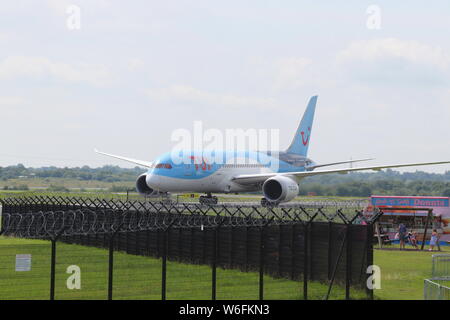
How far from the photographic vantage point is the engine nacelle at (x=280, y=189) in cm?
4756

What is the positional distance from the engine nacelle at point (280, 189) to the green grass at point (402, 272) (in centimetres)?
1458

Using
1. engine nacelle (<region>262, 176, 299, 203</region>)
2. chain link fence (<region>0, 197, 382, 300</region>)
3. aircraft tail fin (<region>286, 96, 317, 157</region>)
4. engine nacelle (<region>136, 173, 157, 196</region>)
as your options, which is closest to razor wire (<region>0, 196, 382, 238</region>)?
chain link fence (<region>0, 197, 382, 300</region>)

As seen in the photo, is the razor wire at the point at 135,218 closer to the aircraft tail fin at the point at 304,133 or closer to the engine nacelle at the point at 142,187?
the engine nacelle at the point at 142,187

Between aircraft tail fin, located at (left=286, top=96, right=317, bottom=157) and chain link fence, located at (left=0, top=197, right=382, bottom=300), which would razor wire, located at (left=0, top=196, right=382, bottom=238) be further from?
aircraft tail fin, located at (left=286, top=96, right=317, bottom=157)

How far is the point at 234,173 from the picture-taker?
5309 cm

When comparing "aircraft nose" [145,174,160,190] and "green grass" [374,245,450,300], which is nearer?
"green grass" [374,245,450,300]

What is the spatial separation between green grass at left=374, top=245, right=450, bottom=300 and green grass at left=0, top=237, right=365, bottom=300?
2.03m

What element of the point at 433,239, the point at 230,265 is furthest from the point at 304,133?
the point at 230,265

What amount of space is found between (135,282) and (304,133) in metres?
48.1

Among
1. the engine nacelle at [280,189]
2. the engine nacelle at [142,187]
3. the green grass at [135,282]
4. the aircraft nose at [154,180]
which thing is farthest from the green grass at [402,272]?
the engine nacelle at [142,187]

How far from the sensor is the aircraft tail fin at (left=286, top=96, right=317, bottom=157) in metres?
62.8
